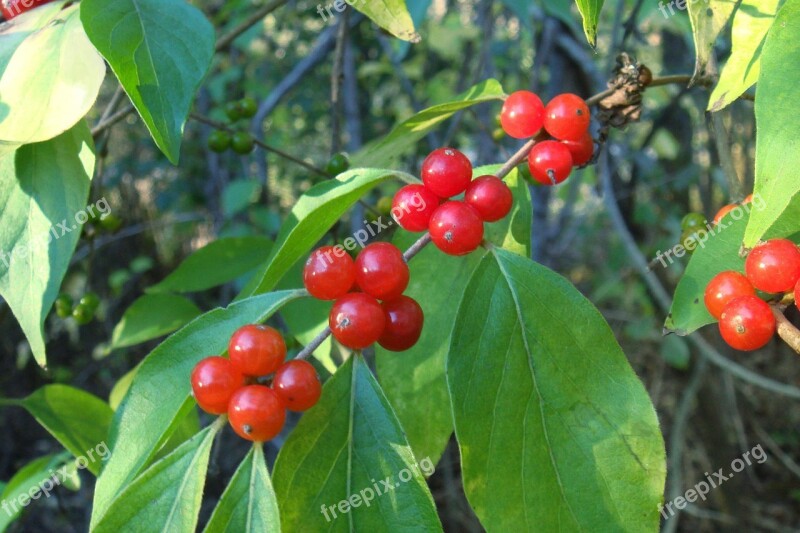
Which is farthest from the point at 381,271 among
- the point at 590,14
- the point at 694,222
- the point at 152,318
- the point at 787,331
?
the point at 152,318

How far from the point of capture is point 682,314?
974mm

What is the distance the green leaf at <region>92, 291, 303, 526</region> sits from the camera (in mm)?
875

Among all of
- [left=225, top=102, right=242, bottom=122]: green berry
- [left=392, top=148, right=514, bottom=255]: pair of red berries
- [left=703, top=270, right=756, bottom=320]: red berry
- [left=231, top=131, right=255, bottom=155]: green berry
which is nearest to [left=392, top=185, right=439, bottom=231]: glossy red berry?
[left=392, top=148, right=514, bottom=255]: pair of red berries

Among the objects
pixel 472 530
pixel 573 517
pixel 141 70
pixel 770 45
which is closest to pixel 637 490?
pixel 573 517

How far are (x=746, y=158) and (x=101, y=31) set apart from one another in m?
3.05

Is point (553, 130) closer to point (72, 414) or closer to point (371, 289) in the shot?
point (371, 289)

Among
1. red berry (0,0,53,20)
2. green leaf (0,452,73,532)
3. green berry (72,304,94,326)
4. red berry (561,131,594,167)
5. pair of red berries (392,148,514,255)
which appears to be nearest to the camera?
pair of red berries (392,148,514,255)

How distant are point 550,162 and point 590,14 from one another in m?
0.27

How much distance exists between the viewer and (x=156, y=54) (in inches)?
40.0

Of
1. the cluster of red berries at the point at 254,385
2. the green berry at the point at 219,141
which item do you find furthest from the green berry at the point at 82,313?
the cluster of red berries at the point at 254,385

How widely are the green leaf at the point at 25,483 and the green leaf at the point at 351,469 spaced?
1.01 metres

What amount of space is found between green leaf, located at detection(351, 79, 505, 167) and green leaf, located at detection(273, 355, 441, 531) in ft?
1.39

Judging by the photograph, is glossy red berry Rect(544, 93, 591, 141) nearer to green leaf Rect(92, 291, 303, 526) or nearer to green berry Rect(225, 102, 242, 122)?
green leaf Rect(92, 291, 303, 526)

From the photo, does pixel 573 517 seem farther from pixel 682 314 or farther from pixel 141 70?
pixel 141 70
